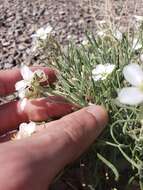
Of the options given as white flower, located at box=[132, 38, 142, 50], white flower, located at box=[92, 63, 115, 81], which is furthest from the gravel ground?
white flower, located at box=[92, 63, 115, 81]

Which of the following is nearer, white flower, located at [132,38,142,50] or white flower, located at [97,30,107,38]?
white flower, located at [132,38,142,50]

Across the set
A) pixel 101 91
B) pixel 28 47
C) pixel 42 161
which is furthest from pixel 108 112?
pixel 28 47

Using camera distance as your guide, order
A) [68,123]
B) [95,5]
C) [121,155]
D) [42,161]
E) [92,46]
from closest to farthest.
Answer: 1. [42,161]
2. [68,123]
3. [121,155]
4. [92,46]
5. [95,5]

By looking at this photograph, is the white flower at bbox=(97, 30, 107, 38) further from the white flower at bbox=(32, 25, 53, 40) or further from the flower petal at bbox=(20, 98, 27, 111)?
the flower petal at bbox=(20, 98, 27, 111)

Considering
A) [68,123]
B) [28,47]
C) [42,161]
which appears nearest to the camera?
[42,161]

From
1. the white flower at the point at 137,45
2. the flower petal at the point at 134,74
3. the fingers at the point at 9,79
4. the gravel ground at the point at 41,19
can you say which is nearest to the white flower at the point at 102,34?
the white flower at the point at 137,45

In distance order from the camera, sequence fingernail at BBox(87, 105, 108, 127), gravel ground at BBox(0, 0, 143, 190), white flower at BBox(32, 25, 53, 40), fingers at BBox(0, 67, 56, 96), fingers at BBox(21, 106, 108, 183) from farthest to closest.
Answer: gravel ground at BBox(0, 0, 143, 190) → white flower at BBox(32, 25, 53, 40) → fingers at BBox(0, 67, 56, 96) → fingernail at BBox(87, 105, 108, 127) → fingers at BBox(21, 106, 108, 183)

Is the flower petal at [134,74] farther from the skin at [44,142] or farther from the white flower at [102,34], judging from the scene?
the white flower at [102,34]

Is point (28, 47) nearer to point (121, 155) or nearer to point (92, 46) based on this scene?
point (92, 46)
